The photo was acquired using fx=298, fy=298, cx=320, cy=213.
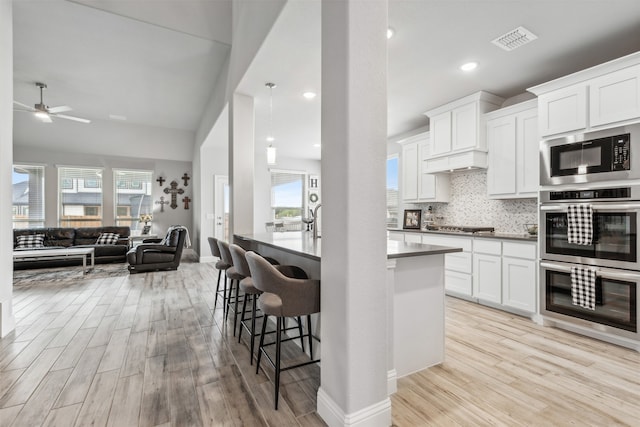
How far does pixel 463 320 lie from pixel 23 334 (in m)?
4.45

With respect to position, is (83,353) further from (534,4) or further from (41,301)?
(534,4)

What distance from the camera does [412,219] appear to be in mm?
5477

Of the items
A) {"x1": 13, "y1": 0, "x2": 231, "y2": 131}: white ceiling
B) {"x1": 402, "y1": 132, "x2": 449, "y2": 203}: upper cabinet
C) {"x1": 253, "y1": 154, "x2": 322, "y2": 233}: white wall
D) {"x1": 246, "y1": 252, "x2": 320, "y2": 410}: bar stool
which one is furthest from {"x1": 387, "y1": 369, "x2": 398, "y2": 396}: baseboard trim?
{"x1": 253, "y1": 154, "x2": 322, "y2": 233}: white wall

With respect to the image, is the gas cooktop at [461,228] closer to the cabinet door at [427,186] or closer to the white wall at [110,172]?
the cabinet door at [427,186]

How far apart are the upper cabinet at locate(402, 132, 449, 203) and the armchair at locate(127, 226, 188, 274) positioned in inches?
181

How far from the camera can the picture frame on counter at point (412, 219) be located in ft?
17.6

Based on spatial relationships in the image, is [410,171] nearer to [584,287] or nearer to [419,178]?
[419,178]

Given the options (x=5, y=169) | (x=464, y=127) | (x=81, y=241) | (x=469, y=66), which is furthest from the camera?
(x=81, y=241)

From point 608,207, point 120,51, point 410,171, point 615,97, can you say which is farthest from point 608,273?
point 120,51

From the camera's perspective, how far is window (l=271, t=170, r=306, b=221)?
8.64 metres

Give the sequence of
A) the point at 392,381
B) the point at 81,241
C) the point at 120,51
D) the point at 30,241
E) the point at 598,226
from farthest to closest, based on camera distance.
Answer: the point at 81,241 < the point at 30,241 < the point at 120,51 < the point at 598,226 < the point at 392,381

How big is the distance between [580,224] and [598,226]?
0.44 ft

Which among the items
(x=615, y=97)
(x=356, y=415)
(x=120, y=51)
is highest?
(x=120, y=51)

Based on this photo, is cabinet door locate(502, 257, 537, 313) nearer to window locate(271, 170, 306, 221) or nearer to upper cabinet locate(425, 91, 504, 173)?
upper cabinet locate(425, 91, 504, 173)
